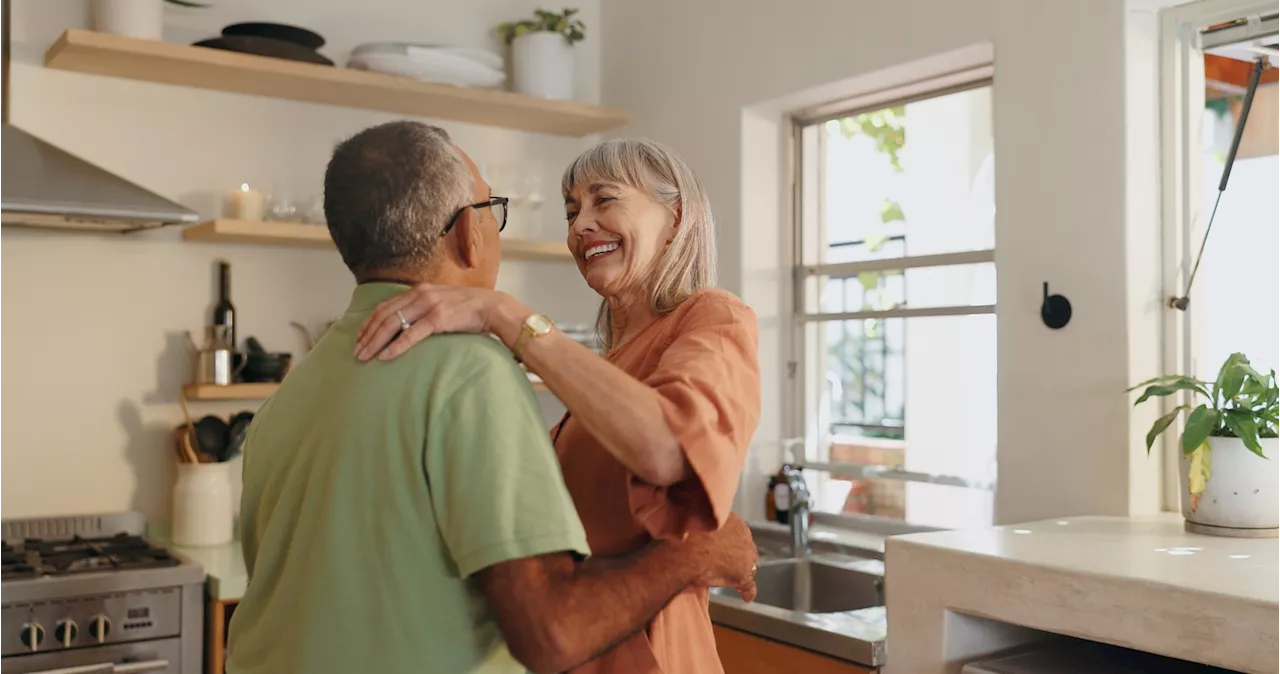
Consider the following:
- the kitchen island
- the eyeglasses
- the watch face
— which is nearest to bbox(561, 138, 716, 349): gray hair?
the eyeglasses

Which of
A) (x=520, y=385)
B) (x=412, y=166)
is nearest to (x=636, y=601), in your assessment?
(x=520, y=385)

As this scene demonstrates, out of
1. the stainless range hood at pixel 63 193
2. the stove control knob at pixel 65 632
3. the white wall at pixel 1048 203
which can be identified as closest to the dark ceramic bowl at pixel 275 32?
the stainless range hood at pixel 63 193

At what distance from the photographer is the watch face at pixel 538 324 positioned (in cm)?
112

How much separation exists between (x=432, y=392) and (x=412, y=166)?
233 millimetres

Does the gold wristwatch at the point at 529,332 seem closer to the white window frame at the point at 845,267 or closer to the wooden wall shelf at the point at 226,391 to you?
the white window frame at the point at 845,267

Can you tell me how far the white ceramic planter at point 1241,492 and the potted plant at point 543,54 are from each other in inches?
83.3

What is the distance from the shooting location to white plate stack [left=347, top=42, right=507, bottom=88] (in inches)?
123

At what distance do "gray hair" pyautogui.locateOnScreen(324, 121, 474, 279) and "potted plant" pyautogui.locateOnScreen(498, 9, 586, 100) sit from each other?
7.69ft

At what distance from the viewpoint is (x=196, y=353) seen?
305 centimetres

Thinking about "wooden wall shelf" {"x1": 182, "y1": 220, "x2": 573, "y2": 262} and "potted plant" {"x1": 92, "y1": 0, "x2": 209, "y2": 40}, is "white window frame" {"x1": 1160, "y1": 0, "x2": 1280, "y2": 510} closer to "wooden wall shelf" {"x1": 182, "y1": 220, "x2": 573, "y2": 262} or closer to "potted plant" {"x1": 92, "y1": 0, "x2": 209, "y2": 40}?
"wooden wall shelf" {"x1": 182, "y1": 220, "x2": 573, "y2": 262}

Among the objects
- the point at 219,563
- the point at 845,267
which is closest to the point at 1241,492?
the point at 845,267

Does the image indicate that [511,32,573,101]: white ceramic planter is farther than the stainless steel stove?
Yes

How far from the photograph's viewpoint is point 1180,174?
2.39 m

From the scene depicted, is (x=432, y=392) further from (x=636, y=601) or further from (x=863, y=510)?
(x=863, y=510)
